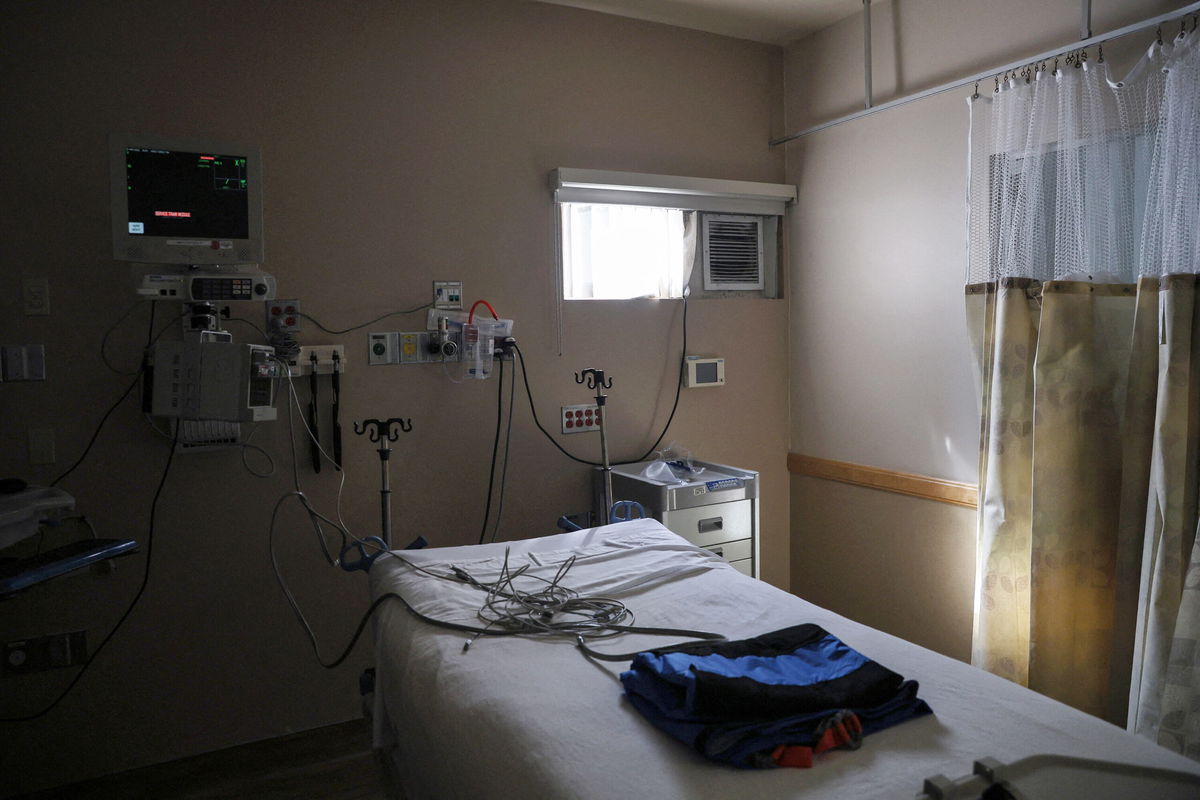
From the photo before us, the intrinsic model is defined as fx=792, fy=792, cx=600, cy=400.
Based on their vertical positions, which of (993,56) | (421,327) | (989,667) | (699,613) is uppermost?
(993,56)

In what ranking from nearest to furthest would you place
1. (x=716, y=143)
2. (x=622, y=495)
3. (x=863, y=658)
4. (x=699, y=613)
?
(x=863, y=658) → (x=699, y=613) → (x=622, y=495) → (x=716, y=143)

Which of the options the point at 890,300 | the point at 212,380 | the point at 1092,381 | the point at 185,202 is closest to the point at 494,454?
the point at 212,380

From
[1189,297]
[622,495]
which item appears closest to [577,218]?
[622,495]

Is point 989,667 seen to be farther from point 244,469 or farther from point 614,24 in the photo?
point 614,24

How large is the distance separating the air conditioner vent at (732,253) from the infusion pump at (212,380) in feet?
6.53

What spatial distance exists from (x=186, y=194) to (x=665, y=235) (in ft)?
6.35

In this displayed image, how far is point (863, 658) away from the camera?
1.52 metres

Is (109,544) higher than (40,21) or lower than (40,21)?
lower

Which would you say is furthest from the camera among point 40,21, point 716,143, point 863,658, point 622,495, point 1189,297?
point 716,143

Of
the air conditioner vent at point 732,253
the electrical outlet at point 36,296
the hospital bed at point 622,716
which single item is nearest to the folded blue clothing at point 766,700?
the hospital bed at point 622,716

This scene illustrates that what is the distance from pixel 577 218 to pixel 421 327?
33.3 inches

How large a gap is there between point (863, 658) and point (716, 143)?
259 centimetres

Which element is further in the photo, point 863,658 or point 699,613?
point 699,613

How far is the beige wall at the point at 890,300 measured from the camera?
2.92 m
